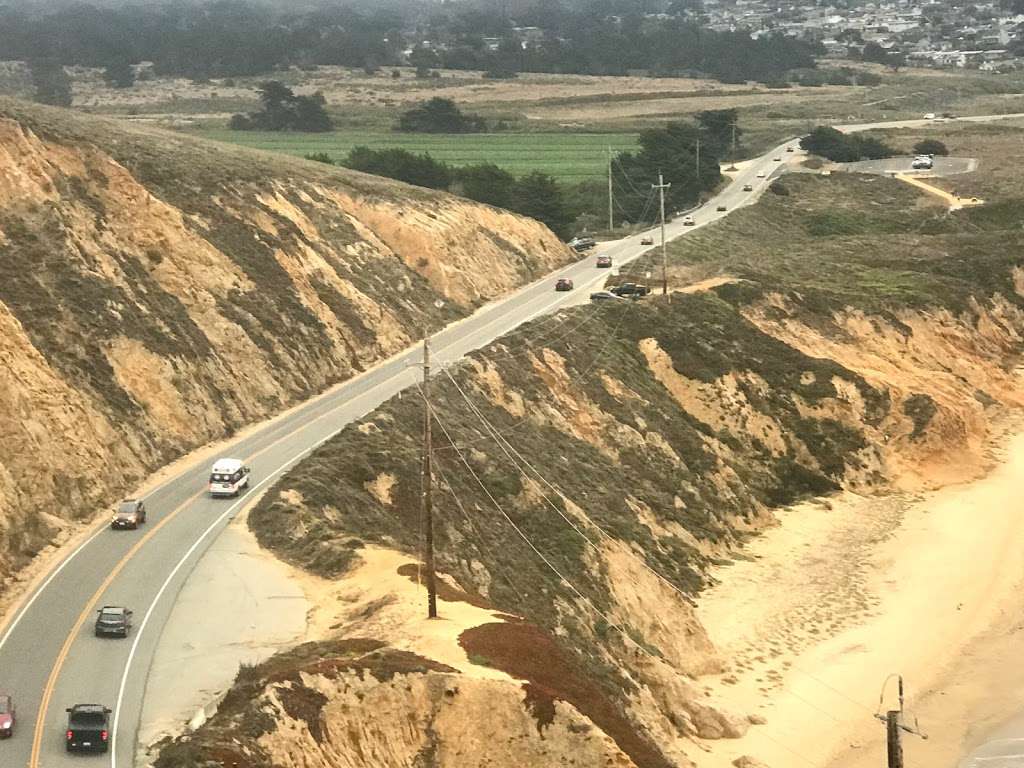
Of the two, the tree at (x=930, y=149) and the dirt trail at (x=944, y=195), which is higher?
the tree at (x=930, y=149)

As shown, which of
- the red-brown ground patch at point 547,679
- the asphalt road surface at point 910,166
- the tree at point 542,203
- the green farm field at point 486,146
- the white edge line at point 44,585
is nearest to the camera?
the red-brown ground patch at point 547,679

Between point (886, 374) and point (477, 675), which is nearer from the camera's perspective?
point (477, 675)

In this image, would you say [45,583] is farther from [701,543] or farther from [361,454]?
[701,543]

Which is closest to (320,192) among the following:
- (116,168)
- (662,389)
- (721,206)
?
(116,168)

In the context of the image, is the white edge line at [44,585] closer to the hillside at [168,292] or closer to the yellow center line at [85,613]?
the hillside at [168,292]

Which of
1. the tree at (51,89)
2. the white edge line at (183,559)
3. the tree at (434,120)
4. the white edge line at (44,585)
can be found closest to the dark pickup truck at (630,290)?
the white edge line at (183,559)

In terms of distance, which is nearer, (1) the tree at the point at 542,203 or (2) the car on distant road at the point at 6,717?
(2) the car on distant road at the point at 6,717

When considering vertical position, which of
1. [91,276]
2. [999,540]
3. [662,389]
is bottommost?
[999,540]
